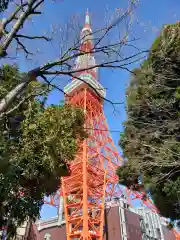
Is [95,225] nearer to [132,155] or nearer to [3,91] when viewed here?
[132,155]

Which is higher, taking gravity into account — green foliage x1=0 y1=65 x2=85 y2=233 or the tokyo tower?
the tokyo tower

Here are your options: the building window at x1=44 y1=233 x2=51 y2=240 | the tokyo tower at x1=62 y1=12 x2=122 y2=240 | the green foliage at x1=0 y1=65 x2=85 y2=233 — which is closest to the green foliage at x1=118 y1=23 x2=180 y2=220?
the green foliage at x1=0 y1=65 x2=85 y2=233

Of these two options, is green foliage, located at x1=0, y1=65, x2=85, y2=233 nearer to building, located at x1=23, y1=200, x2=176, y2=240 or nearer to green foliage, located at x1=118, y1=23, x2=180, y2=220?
green foliage, located at x1=118, y1=23, x2=180, y2=220

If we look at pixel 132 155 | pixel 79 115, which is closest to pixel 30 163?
pixel 79 115

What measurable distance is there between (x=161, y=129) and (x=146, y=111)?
2.95ft

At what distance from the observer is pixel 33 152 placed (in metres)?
7.14

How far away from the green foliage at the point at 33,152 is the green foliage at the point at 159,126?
2.14 metres

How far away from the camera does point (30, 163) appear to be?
22.8 feet

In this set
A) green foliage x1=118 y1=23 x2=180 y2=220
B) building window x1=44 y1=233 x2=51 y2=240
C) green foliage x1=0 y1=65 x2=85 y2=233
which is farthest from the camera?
building window x1=44 y1=233 x2=51 y2=240

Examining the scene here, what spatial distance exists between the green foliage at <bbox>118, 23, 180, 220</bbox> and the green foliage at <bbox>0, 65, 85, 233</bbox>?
2.14 meters

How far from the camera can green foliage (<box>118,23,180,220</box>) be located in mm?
7117

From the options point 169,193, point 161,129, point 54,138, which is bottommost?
point 169,193

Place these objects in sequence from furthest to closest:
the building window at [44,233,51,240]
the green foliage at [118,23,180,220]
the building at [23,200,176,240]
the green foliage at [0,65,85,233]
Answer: the building window at [44,233,51,240]
the building at [23,200,176,240]
the green foliage at [118,23,180,220]
the green foliage at [0,65,85,233]

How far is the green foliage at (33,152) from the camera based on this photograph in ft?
22.0
